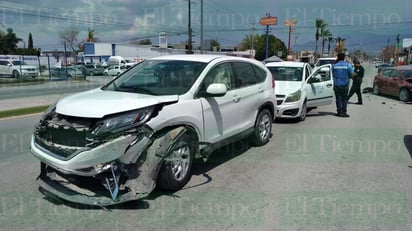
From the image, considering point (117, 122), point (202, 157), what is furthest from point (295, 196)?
point (117, 122)

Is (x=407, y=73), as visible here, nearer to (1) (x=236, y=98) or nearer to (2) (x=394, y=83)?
(2) (x=394, y=83)

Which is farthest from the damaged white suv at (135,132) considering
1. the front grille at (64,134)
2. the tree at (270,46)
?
the tree at (270,46)

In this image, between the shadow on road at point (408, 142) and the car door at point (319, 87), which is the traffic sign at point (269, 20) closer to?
the car door at point (319, 87)

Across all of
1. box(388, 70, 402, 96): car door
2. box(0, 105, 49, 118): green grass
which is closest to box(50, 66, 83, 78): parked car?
box(0, 105, 49, 118): green grass

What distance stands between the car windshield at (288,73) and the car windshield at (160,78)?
5.73 metres

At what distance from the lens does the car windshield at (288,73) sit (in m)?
10.4

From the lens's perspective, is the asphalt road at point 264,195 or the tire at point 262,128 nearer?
the asphalt road at point 264,195

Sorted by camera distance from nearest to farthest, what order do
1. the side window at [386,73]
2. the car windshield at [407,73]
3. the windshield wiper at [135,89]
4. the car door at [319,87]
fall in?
the windshield wiper at [135,89] → the car door at [319,87] → the car windshield at [407,73] → the side window at [386,73]

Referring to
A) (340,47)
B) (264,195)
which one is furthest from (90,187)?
(340,47)

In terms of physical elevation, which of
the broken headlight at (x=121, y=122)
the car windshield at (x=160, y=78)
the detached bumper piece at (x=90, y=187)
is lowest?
the detached bumper piece at (x=90, y=187)

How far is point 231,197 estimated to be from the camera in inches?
172

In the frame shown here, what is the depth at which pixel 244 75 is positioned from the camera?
6184mm

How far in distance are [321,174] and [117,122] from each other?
10.5 feet

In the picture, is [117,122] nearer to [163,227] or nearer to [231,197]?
[163,227]
